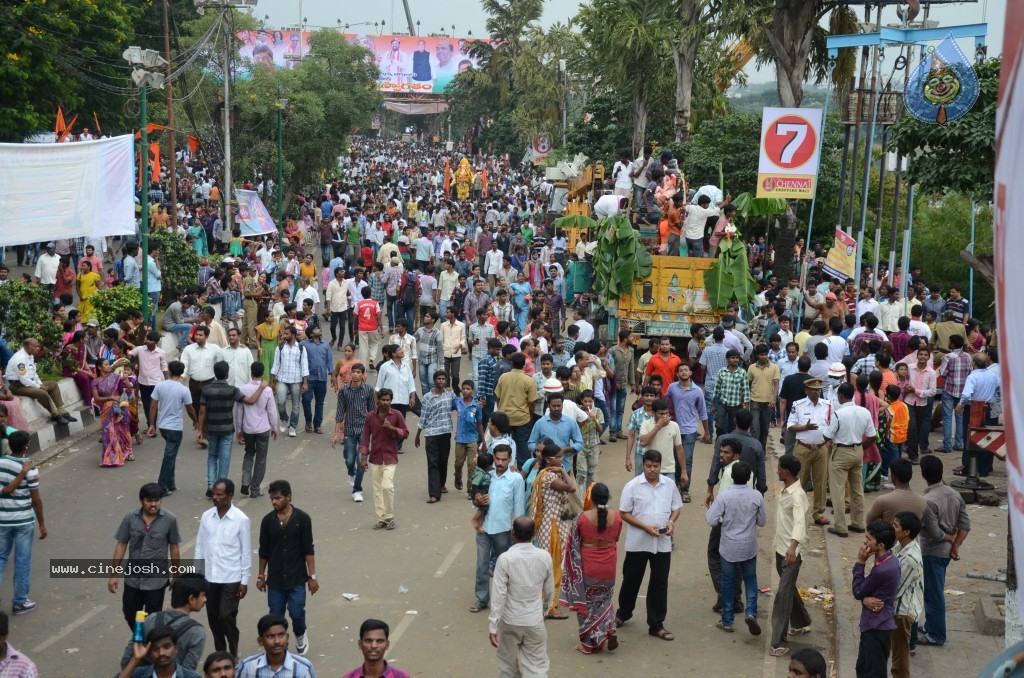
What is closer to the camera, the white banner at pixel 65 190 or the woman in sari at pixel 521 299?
the white banner at pixel 65 190

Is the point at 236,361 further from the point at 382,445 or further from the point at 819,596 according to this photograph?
the point at 819,596

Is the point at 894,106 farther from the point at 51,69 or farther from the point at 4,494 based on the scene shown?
the point at 51,69

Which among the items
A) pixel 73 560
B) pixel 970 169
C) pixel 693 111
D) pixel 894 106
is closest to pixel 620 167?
pixel 894 106

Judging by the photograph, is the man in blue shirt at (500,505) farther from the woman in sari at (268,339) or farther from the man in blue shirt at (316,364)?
the woman in sari at (268,339)

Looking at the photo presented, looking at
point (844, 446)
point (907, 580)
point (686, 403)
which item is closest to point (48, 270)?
point (686, 403)

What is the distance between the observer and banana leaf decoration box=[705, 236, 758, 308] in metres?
18.0

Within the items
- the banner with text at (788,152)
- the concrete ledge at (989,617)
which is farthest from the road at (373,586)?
the banner with text at (788,152)

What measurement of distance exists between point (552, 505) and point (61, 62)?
25947 mm

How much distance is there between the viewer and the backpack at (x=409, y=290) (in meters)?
21.0

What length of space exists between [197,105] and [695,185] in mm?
18933

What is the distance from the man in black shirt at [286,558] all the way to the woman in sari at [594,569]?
1.95 metres

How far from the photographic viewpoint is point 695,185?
3036cm

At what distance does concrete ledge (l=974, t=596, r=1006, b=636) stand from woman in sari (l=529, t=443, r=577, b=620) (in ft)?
11.1

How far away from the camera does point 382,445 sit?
38.8 ft
